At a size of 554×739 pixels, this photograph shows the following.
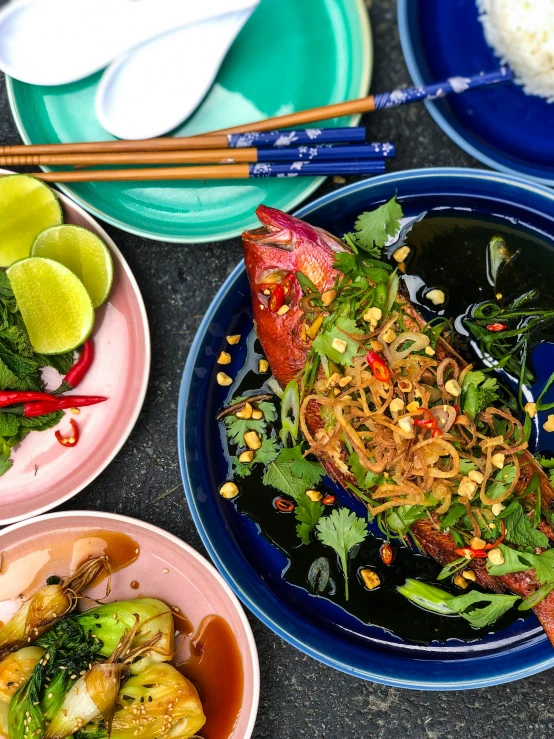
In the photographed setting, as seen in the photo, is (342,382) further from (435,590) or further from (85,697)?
(85,697)

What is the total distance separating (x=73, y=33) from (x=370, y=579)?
2174 mm

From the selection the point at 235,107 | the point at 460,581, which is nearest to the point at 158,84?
the point at 235,107

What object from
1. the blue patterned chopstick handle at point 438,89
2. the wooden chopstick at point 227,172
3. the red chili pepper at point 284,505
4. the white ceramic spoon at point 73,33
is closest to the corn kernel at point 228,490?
the red chili pepper at point 284,505

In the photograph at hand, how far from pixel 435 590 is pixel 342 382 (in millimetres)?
865

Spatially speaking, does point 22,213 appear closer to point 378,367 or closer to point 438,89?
point 378,367

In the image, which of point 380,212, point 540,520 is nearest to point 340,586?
point 540,520

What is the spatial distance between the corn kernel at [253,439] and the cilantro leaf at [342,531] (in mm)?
334

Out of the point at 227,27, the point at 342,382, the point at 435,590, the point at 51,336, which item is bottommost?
the point at 435,590

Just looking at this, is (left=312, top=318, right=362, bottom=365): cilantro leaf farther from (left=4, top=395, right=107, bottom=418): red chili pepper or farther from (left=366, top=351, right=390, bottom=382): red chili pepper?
(left=4, top=395, right=107, bottom=418): red chili pepper

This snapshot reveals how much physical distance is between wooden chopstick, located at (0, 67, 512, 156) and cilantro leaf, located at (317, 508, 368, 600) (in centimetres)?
133

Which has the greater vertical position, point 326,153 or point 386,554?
point 326,153

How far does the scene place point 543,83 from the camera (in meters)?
2.01

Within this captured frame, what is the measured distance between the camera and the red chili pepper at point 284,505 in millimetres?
2074

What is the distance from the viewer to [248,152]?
2.01m
